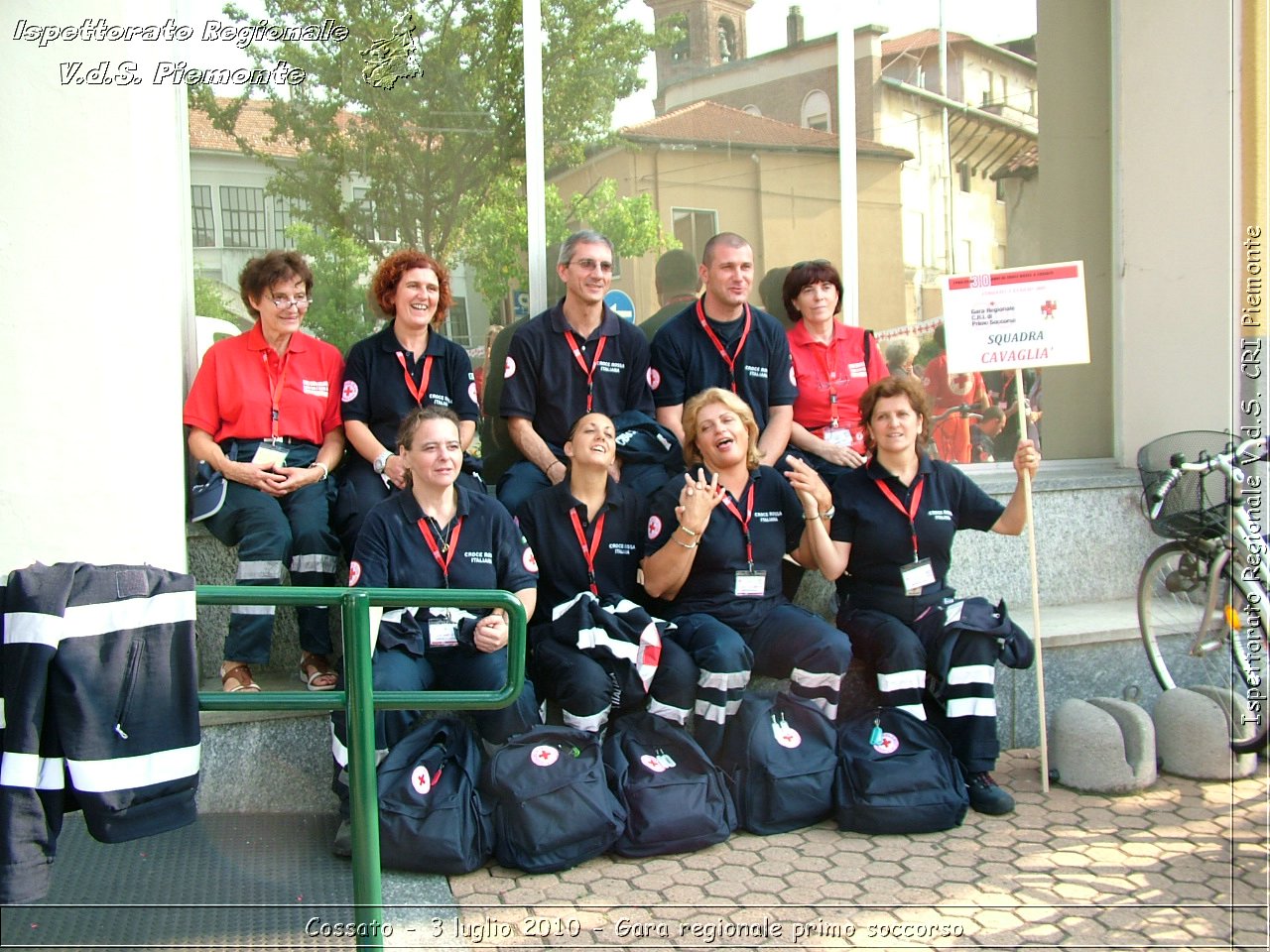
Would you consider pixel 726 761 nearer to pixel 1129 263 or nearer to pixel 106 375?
pixel 106 375

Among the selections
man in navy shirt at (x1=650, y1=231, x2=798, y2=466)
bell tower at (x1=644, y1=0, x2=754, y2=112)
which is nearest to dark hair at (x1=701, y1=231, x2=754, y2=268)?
man in navy shirt at (x1=650, y1=231, x2=798, y2=466)

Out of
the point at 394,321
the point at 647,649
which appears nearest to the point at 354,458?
the point at 394,321

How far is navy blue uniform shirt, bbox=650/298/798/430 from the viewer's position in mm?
5367

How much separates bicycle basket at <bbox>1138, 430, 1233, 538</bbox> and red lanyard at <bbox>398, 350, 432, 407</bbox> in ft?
11.5

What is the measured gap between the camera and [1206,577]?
5441 mm

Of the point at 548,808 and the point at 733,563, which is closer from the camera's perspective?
the point at 548,808

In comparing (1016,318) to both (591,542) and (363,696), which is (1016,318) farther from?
(363,696)

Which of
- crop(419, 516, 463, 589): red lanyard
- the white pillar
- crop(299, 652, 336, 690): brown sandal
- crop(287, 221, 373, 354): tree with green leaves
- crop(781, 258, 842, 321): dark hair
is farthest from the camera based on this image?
crop(781, 258, 842, 321): dark hair

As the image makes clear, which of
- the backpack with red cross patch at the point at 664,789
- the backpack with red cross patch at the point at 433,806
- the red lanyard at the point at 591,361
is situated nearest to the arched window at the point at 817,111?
the red lanyard at the point at 591,361

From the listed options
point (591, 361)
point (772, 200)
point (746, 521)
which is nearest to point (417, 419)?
point (591, 361)

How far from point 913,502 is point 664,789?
1.63 meters

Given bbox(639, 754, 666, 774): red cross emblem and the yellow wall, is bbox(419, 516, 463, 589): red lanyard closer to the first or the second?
bbox(639, 754, 666, 774): red cross emblem

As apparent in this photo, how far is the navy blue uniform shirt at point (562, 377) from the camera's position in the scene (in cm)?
519

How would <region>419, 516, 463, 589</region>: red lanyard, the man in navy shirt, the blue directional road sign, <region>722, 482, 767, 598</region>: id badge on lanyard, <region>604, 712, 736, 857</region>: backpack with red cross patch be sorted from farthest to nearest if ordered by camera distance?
1. the blue directional road sign
2. the man in navy shirt
3. <region>722, 482, 767, 598</region>: id badge on lanyard
4. <region>419, 516, 463, 589</region>: red lanyard
5. <region>604, 712, 736, 857</region>: backpack with red cross patch
